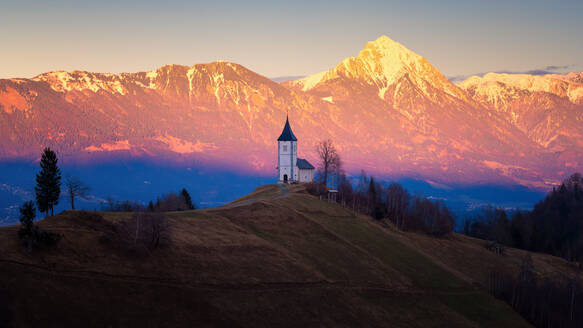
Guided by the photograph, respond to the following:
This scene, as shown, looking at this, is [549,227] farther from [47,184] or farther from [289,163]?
[47,184]

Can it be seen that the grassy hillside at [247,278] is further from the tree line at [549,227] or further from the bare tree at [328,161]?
the tree line at [549,227]

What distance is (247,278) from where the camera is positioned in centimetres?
6144

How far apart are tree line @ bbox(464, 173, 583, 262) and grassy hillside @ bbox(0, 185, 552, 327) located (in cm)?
6133

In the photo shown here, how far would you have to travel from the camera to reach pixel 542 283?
104938 mm

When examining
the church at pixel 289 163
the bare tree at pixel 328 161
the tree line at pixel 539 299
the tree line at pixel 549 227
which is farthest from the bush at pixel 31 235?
the tree line at pixel 549 227

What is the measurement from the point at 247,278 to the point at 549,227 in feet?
445

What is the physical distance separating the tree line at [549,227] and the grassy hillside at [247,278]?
61.3 metres

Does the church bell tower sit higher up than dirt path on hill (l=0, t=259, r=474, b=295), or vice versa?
the church bell tower

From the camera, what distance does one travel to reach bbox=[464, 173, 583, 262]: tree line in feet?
504

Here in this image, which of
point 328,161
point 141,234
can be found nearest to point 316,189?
point 328,161

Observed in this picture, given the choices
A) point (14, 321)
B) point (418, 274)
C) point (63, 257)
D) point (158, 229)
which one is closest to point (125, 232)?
point (158, 229)

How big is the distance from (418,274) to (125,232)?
148 ft

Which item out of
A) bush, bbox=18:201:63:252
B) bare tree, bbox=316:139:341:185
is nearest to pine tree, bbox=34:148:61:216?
bush, bbox=18:201:63:252

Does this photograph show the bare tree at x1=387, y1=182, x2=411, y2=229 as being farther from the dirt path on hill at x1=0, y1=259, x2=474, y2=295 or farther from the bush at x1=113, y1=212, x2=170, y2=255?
the bush at x1=113, y1=212, x2=170, y2=255
